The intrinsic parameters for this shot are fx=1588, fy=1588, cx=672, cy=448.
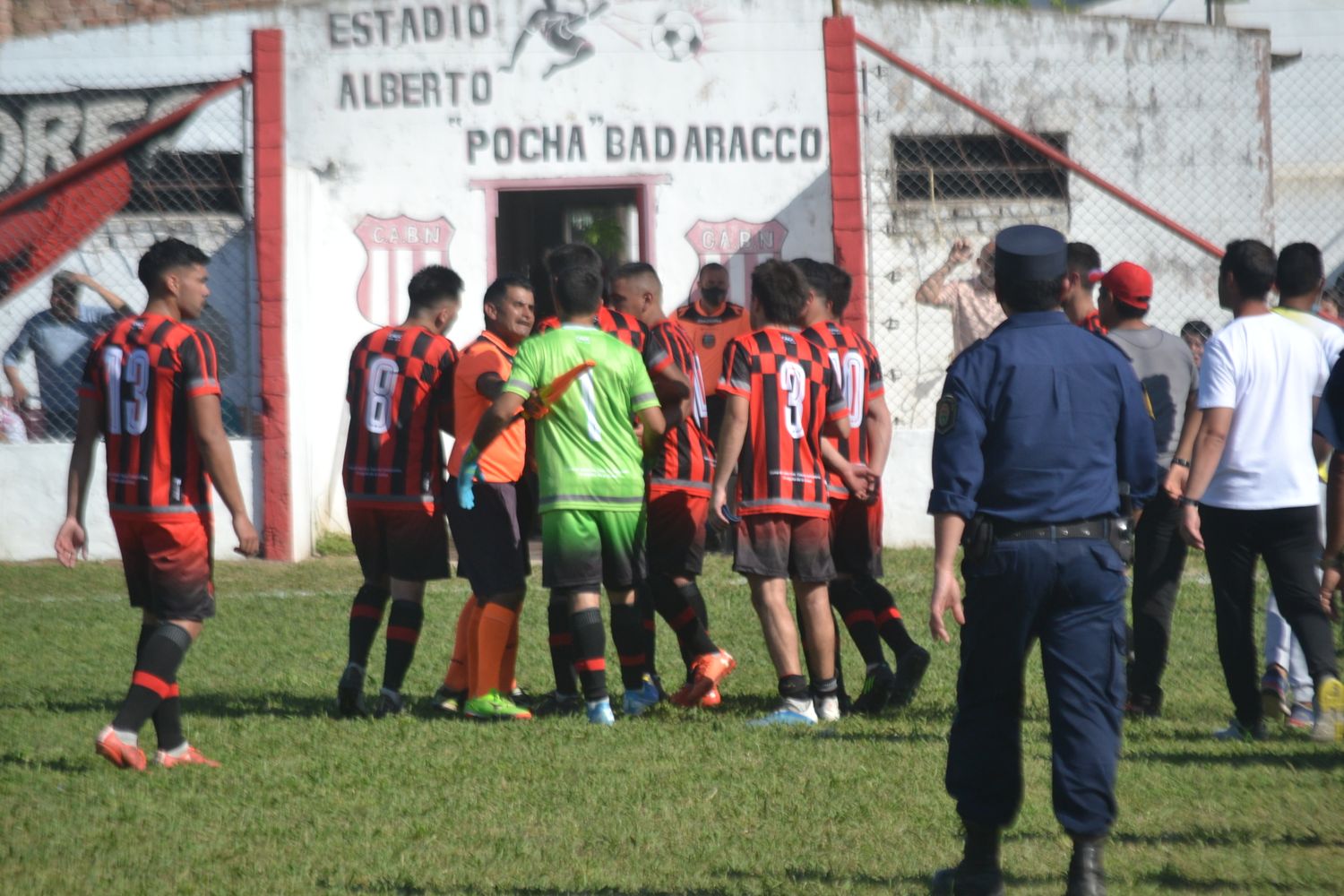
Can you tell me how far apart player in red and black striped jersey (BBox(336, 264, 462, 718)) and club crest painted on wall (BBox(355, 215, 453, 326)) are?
6.77 m

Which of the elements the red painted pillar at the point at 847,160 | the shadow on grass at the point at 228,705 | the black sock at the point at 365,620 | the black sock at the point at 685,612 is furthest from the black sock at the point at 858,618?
the red painted pillar at the point at 847,160

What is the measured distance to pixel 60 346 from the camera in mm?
13844

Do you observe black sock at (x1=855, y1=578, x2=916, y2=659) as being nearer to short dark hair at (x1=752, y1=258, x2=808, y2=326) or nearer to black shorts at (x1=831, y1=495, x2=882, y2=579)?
black shorts at (x1=831, y1=495, x2=882, y2=579)

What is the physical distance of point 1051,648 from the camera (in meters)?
4.41

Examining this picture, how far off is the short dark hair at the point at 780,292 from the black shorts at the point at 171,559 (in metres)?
2.65

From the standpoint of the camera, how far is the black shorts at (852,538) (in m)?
7.52

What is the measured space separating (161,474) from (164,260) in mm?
868

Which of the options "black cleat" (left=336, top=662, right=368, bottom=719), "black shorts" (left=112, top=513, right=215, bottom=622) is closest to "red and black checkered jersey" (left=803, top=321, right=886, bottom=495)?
"black cleat" (left=336, top=662, right=368, bottom=719)

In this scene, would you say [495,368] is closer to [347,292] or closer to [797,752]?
[797,752]

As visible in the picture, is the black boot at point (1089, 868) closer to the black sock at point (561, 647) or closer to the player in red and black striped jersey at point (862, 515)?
the player in red and black striped jersey at point (862, 515)

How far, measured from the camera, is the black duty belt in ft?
14.4

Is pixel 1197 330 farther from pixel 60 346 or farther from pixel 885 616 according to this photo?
pixel 60 346

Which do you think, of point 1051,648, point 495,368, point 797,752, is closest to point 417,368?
point 495,368

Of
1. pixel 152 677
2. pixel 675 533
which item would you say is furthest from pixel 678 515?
pixel 152 677
